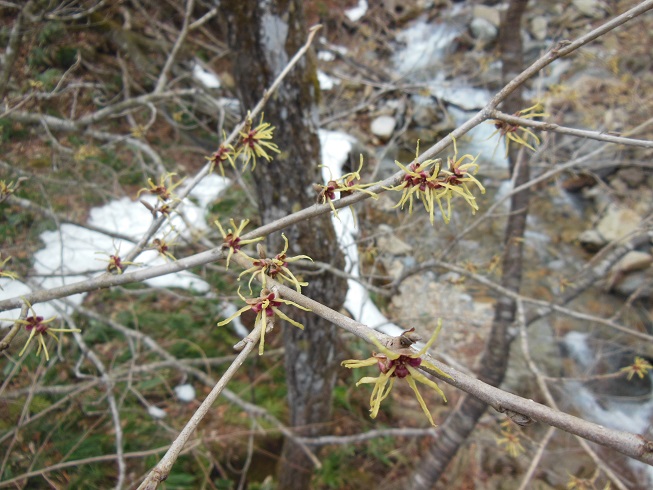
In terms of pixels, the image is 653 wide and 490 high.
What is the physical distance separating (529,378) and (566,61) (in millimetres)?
8023

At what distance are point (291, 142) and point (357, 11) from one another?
432 inches

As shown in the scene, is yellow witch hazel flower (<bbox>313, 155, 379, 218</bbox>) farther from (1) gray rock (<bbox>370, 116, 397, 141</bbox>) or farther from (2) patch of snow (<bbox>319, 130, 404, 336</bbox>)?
(1) gray rock (<bbox>370, 116, 397, 141</bbox>)

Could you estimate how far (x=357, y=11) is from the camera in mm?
10984

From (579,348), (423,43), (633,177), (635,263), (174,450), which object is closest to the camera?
(174,450)

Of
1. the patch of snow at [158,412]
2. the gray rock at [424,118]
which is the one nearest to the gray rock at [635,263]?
the gray rock at [424,118]

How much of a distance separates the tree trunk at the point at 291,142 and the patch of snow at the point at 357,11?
32.5ft

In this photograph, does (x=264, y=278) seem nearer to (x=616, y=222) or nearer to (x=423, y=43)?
(x=616, y=222)

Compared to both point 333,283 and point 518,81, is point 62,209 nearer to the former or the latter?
point 333,283

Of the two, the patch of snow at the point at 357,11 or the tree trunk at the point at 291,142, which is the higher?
the patch of snow at the point at 357,11

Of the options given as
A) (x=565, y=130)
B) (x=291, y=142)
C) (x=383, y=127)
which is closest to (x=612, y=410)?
(x=291, y=142)

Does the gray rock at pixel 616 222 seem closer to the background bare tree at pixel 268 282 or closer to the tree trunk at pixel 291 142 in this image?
the background bare tree at pixel 268 282

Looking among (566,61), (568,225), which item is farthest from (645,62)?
(568,225)

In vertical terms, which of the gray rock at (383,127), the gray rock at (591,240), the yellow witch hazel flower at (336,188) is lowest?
the yellow witch hazel flower at (336,188)

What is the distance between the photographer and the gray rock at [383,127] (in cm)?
826
